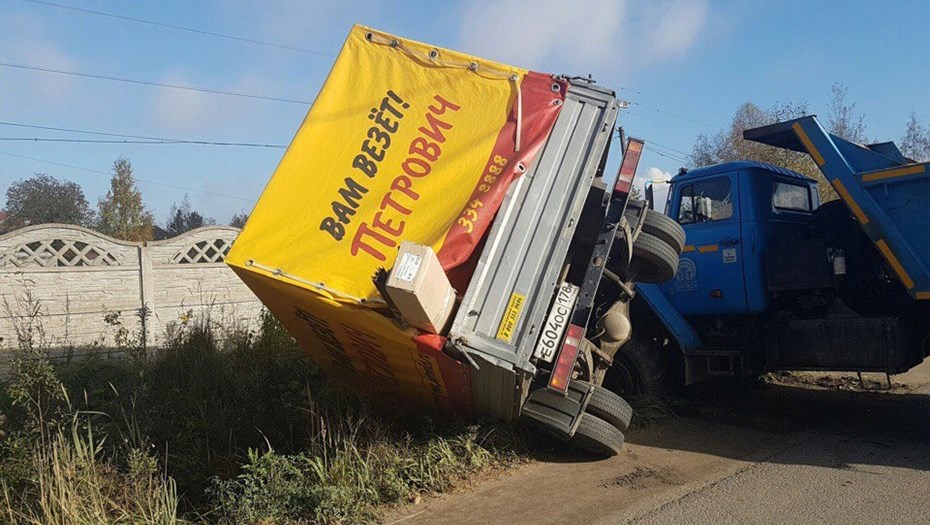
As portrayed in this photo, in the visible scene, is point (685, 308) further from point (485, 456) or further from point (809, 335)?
point (485, 456)

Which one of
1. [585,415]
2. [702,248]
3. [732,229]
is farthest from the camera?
[702,248]

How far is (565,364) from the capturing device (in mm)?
4926

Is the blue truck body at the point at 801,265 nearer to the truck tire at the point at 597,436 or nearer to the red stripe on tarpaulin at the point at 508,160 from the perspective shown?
the truck tire at the point at 597,436

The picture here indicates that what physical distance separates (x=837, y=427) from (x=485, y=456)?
3.52 metres

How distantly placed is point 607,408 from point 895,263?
2694mm

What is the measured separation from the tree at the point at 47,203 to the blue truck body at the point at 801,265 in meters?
31.5

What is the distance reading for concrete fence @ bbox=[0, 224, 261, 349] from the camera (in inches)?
314

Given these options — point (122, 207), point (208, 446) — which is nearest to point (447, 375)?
point (208, 446)

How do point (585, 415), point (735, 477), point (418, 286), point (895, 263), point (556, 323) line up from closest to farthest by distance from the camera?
point (418, 286), point (556, 323), point (735, 477), point (585, 415), point (895, 263)

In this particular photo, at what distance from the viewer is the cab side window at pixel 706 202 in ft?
23.4

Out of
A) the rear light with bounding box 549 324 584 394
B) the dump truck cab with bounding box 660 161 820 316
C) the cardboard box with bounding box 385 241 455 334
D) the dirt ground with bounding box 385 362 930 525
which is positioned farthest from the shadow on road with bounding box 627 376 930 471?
the cardboard box with bounding box 385 241 455 334

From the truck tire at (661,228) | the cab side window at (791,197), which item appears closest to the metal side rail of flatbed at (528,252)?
the truck tire at (661,228)

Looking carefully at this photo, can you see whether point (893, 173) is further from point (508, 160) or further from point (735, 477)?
point (508, 160)

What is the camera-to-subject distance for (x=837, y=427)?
257 inches
